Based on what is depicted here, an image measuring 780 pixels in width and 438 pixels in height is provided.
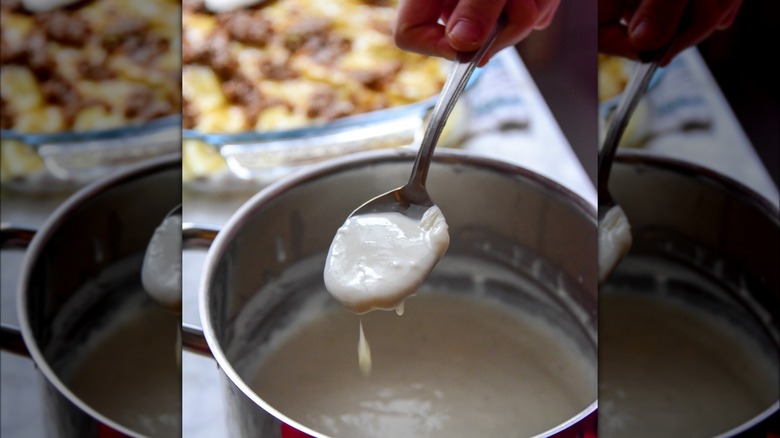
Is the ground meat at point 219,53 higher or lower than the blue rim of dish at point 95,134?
higher

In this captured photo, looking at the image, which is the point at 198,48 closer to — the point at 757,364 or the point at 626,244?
the point at 626,244

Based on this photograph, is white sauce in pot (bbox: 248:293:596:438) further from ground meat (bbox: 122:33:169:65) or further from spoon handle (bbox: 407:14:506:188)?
ground meat (bbox: 122:33:169:65)

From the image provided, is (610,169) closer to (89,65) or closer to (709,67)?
(709,67)

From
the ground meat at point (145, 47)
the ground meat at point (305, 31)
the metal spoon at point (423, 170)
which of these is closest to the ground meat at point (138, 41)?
the ground meat at point (145, 47)

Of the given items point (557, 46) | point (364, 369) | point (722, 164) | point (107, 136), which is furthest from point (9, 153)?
point (722, 164)

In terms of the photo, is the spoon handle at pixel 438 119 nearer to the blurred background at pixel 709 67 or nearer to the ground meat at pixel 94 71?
the blurred background at pixel 709 67

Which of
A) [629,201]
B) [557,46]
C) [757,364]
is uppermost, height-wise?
[557,46]

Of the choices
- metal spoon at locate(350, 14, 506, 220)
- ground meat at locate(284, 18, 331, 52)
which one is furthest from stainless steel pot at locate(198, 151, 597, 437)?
ground meat at locate(284, 18, 331, 52)
